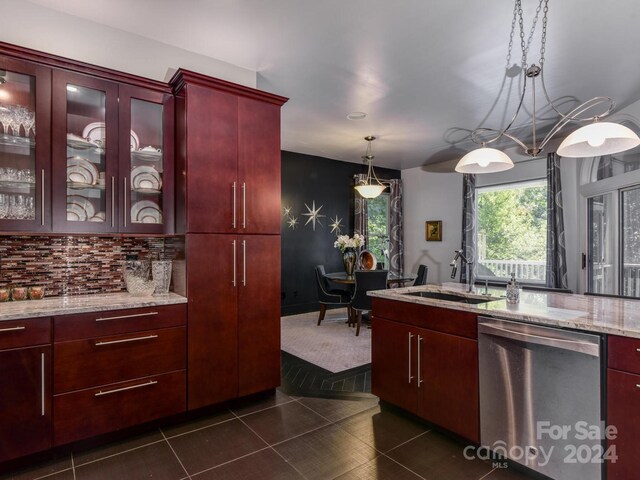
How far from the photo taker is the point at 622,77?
3453 mm

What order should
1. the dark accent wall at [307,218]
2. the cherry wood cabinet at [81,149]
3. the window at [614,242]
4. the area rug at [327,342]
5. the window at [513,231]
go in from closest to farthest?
the cherry wood cabinet at [81,149], the area rug at [327,342], the window at [614,242], the window at [513,231], the dark accent wall at [307,218]

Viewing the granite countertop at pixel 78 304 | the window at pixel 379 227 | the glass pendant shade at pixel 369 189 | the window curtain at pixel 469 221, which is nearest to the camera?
the granite countertop at pixel 78 304

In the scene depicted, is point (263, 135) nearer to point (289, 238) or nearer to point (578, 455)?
point (578, 455)

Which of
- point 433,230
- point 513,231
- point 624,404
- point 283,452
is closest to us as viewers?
point 624,404

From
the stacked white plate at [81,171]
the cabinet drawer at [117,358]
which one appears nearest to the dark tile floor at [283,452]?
the cabinet drawer at [117,358]

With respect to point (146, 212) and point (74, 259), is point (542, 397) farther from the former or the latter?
point (74, 259)

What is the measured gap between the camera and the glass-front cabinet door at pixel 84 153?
7.64 ft

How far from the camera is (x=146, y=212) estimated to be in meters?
2.69

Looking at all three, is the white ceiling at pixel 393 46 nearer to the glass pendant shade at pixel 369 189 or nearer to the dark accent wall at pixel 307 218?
the glass pendant shade at pixel 369 189

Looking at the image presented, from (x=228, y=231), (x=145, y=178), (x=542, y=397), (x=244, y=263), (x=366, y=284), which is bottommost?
(x=542, y=397)

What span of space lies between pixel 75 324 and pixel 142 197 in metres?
0.99

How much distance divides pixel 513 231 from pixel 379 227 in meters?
2.54

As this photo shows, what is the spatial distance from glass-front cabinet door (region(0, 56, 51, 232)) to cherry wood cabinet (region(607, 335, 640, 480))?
3.21 meters

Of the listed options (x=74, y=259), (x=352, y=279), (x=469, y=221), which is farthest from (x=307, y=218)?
(x=74, y=259)
